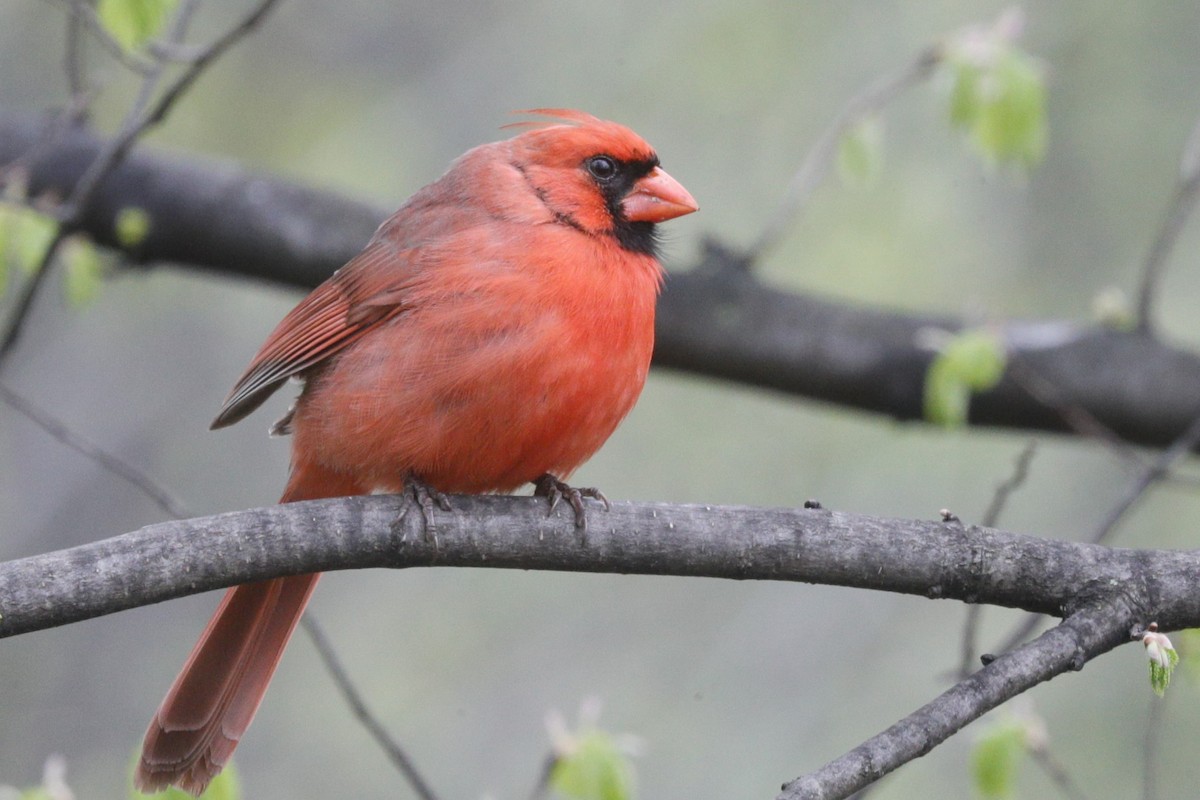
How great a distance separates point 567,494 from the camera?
285cm

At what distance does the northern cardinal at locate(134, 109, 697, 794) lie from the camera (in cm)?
297

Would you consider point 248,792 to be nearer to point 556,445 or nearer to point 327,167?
point 327,167

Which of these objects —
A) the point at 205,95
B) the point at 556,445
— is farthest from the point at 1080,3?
the point at 556,445

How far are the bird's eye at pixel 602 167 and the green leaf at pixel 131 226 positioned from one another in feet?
5.61

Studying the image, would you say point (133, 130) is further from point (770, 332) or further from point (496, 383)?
point (770, 332)

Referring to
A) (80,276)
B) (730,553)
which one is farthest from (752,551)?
(80,276)

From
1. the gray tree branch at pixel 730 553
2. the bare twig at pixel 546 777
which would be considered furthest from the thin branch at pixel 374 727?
the gray tree branch at pixel 730 553

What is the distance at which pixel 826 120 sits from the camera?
8391 millimetres

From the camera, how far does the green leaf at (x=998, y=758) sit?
10.2 ft

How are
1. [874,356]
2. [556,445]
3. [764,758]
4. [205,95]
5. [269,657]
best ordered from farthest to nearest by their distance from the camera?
[205,95], [764,758], [874,356], [269,657], [556,445]

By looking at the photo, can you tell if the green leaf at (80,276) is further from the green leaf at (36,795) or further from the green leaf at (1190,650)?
the green leaf at (1190,650)

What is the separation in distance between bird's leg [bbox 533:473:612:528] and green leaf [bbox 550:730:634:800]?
535mm

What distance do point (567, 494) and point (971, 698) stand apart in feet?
2.96

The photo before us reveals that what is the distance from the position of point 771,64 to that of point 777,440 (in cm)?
203
